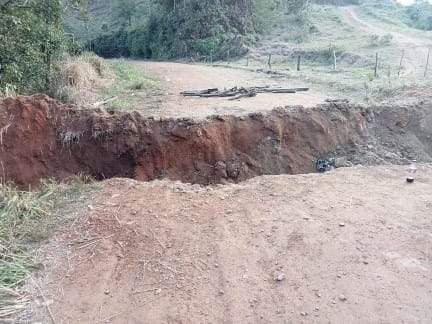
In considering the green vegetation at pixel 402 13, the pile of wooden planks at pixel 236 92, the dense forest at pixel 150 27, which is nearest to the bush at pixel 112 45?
the dense forest at pixel 150 27

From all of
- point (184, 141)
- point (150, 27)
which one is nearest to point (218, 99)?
point (184, 141)

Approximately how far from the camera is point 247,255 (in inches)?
185

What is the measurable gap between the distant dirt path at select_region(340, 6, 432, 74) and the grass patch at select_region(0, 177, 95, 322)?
40.5 ft

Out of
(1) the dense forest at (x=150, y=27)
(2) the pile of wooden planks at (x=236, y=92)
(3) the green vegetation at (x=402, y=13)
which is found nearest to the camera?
(1) the dense forest at (x=150, y=27)

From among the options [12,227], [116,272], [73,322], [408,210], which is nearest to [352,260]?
[408,210]

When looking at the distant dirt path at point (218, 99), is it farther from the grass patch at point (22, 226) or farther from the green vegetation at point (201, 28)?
the green vegetation at point (201, 28)

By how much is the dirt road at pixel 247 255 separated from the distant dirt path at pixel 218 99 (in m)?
3.26

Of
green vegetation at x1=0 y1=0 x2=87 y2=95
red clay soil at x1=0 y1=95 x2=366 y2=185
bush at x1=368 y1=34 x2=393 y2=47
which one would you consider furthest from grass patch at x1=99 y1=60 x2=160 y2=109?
bush at x1=368 y1=34 x2=393 y2=47

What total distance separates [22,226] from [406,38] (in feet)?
71.3

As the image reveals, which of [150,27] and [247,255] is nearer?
[247,255]

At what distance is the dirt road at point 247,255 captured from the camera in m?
4.04

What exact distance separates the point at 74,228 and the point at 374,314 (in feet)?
10.3

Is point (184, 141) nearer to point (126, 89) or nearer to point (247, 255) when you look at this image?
point (247, 255)

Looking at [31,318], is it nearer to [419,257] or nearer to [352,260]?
[352,260]
